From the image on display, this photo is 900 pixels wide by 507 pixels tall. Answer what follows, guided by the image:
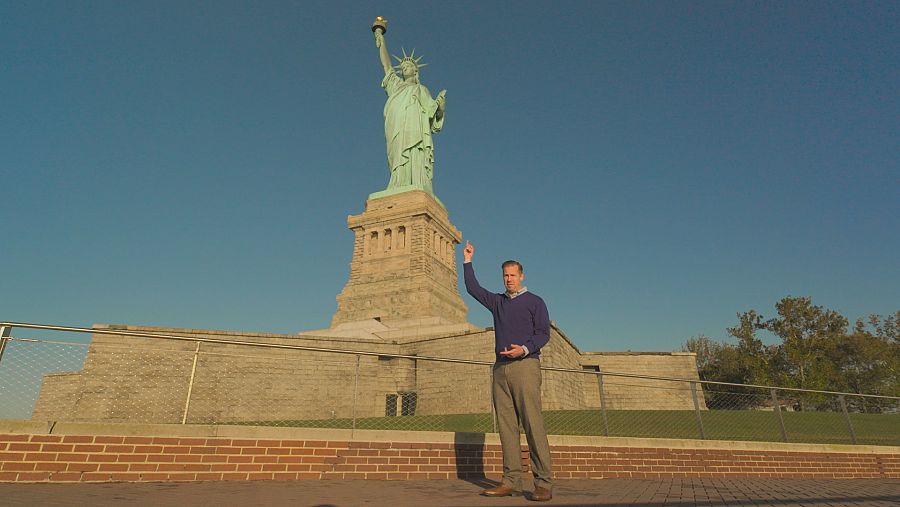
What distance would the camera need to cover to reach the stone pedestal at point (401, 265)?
3058cm

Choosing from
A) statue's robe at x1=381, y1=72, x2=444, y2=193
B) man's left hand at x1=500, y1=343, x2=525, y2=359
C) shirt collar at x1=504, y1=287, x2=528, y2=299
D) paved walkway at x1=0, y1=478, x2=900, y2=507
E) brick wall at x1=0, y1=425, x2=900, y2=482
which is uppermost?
statue's robe at x1=381, y1=72, x2=444, y2=193

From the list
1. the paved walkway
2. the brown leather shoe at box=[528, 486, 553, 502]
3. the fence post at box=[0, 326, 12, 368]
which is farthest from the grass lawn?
the fence post at box=[0, 326, 12, 368]

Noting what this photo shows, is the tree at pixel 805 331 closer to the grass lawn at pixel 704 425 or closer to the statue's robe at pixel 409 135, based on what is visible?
the grass lawn at pixel 704 425

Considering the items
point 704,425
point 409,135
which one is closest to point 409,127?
point 409,135

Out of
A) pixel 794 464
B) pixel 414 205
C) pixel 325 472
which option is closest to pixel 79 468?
pixel 325 472

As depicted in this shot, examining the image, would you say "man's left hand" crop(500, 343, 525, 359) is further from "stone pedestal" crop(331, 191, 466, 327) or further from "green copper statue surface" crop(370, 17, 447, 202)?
"green copper statue surface" crop(370, 17, 447, 202)

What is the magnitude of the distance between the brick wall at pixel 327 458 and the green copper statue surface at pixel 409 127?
2899 cm

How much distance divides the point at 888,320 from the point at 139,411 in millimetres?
61495

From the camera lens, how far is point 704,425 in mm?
13797

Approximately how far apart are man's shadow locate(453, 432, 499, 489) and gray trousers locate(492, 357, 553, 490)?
204cm

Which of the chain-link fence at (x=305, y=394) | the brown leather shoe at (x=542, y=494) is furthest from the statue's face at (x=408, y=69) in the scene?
the brown leather shoe at (x=542, y=494)

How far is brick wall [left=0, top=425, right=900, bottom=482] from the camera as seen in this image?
5.17 metres

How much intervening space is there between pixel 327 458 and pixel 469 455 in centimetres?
205

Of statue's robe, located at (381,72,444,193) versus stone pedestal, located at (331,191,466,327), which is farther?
statue's robe, located at (381,72,444,193)
